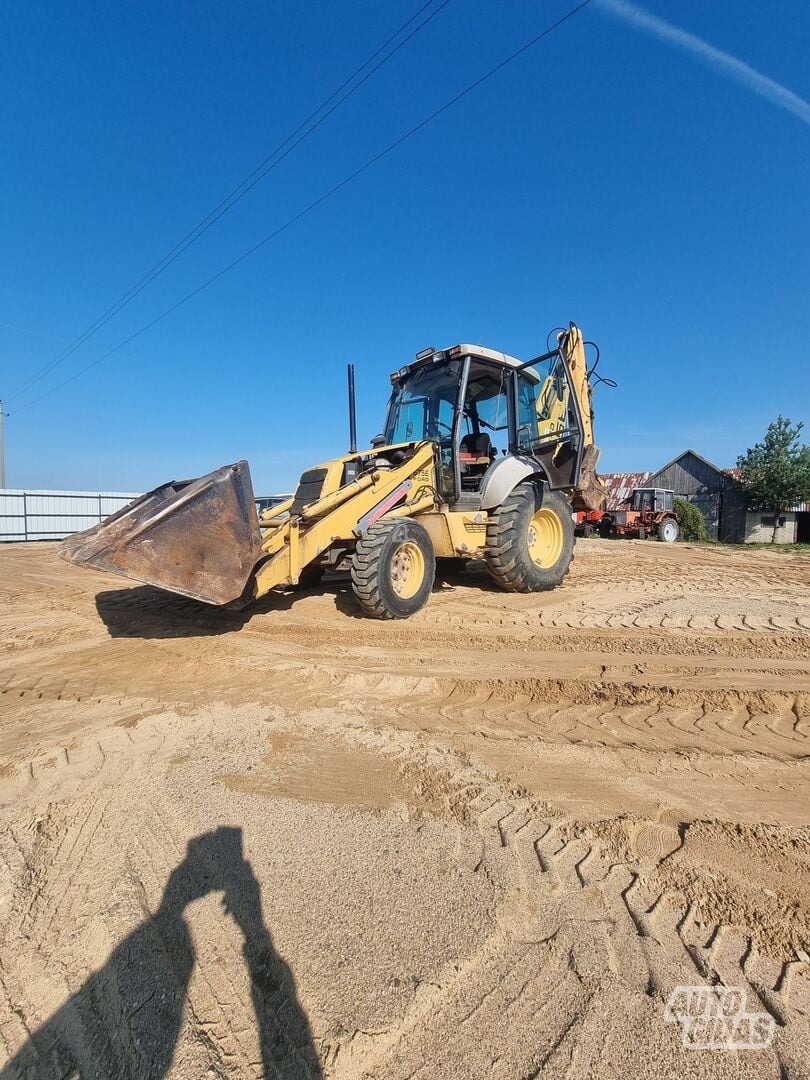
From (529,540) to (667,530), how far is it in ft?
61.5

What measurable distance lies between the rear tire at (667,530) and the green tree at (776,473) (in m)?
7.30

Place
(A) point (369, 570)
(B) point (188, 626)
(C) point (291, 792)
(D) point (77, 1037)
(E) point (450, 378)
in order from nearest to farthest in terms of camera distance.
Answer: (D) point (77, 1037)
(C) point (291, 792)
(A) point (369, 570)
(B) point (188, 626)
(E) point (450, 378)

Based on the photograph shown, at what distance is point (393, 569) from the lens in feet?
18.0

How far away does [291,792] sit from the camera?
8.06 ft

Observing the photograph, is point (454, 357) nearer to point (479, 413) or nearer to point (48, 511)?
point (479, 413)

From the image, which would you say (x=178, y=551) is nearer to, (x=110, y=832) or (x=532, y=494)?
(x=110, y=832)

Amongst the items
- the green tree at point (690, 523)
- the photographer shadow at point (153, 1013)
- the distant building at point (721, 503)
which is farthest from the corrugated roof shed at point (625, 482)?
the photographer shadow at point (153, 1013)

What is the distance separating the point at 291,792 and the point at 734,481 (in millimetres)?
32127

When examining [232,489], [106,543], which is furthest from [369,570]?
[106,543]

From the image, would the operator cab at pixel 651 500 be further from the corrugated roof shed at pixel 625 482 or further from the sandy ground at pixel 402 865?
the sandy ground at pixel 402 865

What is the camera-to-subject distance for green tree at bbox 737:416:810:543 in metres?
26.1

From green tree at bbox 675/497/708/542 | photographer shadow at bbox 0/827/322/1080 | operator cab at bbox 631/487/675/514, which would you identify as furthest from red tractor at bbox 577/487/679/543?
photographer shadow at bbox 0/827/322/1080

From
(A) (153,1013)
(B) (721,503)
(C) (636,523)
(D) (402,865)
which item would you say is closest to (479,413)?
(D) (402,865)

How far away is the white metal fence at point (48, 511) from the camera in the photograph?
21.0 meters
